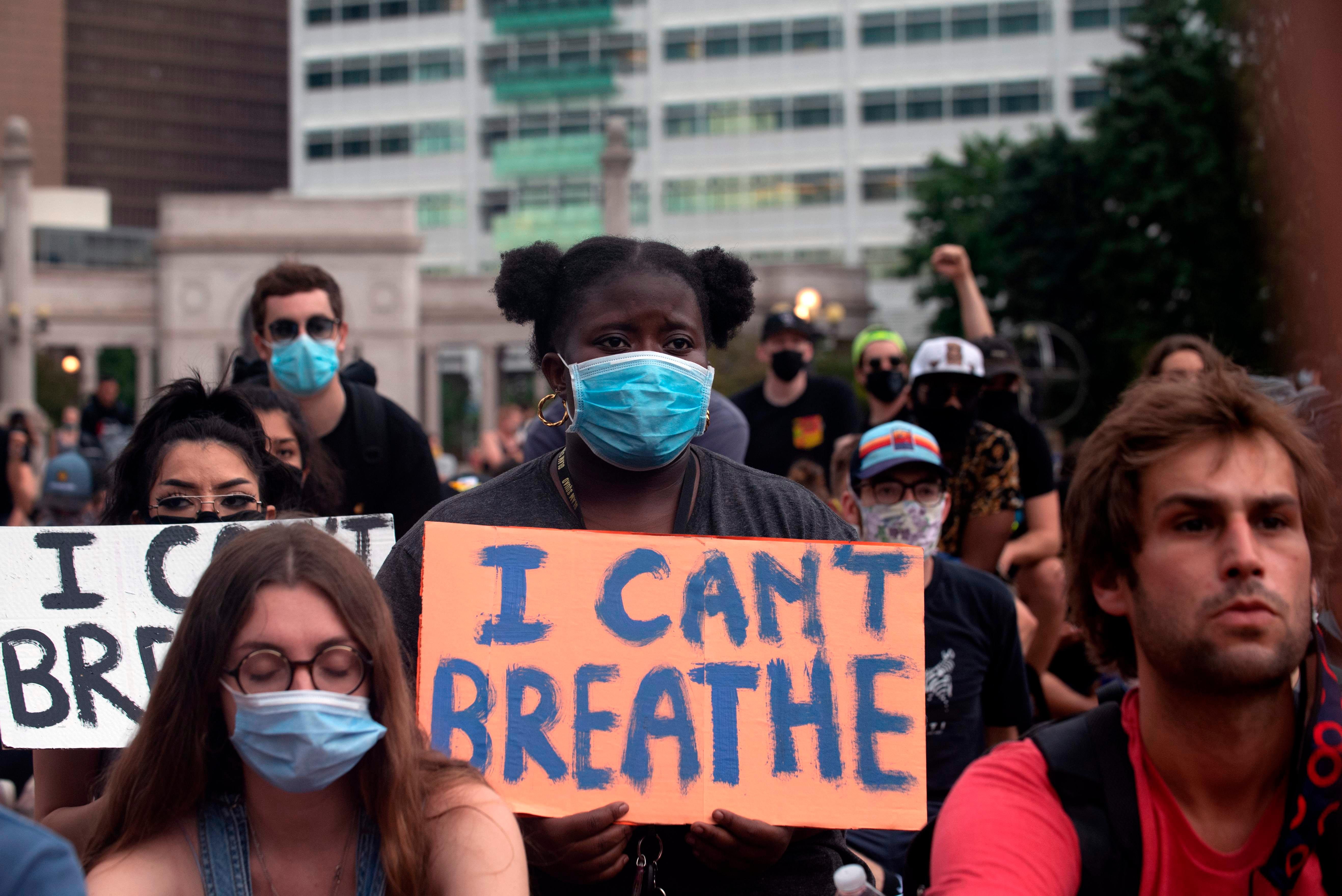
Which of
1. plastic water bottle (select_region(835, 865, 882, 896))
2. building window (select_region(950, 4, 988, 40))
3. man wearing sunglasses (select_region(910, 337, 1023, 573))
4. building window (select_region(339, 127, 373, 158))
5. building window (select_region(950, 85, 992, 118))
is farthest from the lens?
building window (select_region(339, 127, 373, 158))

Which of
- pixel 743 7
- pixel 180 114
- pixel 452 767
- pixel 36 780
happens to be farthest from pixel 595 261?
pixel 180 114

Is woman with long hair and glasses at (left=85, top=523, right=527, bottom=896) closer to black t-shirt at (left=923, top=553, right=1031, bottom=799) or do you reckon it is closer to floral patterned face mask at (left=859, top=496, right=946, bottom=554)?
black t-shirt at (left=923, top=553, right=1031, bottom=799)

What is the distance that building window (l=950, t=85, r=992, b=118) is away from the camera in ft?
208

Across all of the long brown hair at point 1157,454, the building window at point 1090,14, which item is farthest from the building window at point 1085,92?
the long brown hair at point 1157,454

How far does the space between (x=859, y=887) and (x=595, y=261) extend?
60.2 inches

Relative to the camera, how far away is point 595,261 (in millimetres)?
3266

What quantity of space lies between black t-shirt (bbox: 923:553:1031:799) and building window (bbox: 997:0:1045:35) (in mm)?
62374

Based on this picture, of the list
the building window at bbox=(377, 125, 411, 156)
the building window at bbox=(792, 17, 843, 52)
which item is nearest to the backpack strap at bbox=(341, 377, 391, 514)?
the building window at bbox=(792, 17, 843, 52)

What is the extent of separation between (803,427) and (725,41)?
61877mm

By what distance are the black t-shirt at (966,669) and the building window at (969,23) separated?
62.8 meters

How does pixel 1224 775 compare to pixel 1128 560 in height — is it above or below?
below

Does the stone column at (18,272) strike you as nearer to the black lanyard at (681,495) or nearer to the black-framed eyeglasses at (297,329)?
the black-framed eyeglasses at (297,329)

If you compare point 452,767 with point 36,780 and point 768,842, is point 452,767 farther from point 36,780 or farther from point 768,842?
point 36,780

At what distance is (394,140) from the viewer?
6956cm
